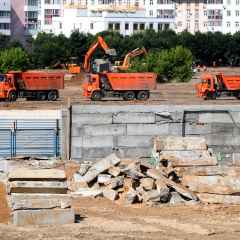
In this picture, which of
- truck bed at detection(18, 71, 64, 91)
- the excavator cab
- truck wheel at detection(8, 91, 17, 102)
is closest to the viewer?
truck wheel at detection(8, 91, 17, 102)

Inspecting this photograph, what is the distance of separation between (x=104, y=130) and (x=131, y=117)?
2.29ft

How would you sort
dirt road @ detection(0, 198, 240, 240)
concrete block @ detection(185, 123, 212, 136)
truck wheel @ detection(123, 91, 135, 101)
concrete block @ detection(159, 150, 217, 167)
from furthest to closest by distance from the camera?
truck wheel @ detection(123, 91, 135, 101) → concrete block @ detection(185, 123, 212, 136) → concrete block @ detection(159, 150, 217, 167) → dirt road @ detection(0, 198, 240, 240)

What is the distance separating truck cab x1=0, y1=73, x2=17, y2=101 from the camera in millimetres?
40344

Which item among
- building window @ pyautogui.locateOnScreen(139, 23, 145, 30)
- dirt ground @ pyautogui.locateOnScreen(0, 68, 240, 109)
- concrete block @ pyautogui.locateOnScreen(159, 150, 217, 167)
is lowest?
concrete block @ pyautogui.locateOnScreen(159, 150, 217, 167)

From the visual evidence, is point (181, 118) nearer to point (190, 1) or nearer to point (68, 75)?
point (68, 75)

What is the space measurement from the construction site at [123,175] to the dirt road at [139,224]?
0.02 m

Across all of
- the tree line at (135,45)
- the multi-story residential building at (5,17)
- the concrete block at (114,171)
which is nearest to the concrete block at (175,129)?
the concrete block at (114,171)

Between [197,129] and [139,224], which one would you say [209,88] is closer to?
[197,129]

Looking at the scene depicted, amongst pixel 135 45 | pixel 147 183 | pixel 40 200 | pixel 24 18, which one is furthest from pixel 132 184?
pixel 24 18

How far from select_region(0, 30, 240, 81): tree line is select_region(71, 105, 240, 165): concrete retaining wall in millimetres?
55201

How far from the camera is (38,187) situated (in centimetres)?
1409

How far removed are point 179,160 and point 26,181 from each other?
14.4 ft

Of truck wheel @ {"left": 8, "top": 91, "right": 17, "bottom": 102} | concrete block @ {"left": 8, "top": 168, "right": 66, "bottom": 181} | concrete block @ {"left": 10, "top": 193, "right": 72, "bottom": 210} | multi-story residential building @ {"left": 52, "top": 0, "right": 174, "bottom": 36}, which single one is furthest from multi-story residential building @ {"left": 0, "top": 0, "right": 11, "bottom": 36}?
concrete block @ {"left": 10, "top": 193, "right": 72, "bottom": 210}

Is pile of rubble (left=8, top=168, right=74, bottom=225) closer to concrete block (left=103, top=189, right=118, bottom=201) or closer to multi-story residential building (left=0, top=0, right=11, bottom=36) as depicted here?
concrete block (left=103, top=189, right=118, bottom=201)
